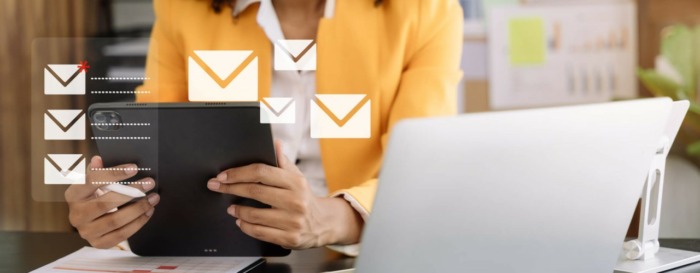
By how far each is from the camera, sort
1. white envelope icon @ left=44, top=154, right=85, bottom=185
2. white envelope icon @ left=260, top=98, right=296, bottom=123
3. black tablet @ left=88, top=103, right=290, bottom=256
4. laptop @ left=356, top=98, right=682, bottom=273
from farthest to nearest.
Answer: white envelope icon @ left=260, top=98, right=296, bottom=123 < white envelope icon @ left=44, top=154, right=85, bottom=185 < black tablet @ left=88, top=103, right=290, bottom=256 < laptop @ left=356, top=98, right=682, bottom=273

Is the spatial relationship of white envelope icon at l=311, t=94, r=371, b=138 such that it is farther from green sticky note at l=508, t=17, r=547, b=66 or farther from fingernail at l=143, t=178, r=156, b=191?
green sticky note at l=508, t=17, r=547, b=66

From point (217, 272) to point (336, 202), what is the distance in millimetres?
222

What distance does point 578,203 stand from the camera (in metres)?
0.66

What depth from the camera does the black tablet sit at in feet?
2.74

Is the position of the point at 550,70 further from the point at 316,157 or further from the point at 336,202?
the point at 336,202

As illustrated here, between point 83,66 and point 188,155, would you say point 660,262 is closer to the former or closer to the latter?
point 188,155

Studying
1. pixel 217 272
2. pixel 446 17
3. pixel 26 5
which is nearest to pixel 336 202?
pixel 217 272

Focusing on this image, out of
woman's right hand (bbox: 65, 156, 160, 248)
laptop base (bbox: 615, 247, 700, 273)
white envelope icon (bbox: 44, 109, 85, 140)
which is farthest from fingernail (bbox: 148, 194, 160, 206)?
laptop base (bbox: 615, 247, 700, 273)

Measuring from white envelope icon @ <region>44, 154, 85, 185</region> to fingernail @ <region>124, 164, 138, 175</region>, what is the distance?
9 cm

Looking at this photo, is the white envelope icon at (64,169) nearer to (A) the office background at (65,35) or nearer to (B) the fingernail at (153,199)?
(B) the fingernail at (153,199)

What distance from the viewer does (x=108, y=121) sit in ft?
2.79

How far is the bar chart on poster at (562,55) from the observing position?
2.44 m

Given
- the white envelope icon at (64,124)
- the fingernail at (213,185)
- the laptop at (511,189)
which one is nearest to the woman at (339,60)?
the white envelope icon at (64,124)

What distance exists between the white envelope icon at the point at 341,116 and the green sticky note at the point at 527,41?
4.10 ft
